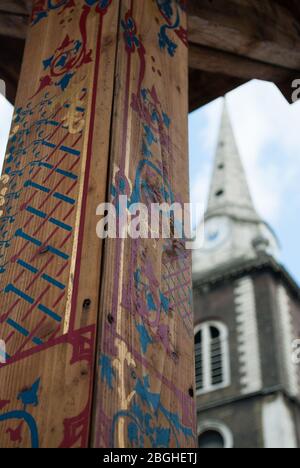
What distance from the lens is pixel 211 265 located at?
41.7 metres

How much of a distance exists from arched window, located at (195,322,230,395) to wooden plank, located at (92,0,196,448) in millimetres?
34692

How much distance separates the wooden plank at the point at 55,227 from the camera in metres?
1.45

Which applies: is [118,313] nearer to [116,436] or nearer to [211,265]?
[116,436]

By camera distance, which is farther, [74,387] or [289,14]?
[289,14]

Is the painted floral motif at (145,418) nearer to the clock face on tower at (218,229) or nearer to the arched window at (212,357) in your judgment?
the arched window at (212,357)

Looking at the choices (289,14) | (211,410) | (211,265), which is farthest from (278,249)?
(289,14)

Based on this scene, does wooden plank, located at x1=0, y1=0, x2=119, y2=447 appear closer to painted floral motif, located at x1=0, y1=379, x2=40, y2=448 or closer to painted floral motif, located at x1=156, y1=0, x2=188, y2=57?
painted floral motif, located at x1=0, y1=379, x2=40, y2=448

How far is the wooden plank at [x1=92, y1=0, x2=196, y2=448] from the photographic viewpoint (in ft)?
4.85

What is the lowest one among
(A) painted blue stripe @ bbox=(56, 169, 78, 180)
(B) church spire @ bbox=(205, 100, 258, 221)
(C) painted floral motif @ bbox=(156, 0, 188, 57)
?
(A) painted blue stripe @ bbox=(56, 169, 78, 180)

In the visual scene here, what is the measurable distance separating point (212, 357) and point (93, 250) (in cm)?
3633

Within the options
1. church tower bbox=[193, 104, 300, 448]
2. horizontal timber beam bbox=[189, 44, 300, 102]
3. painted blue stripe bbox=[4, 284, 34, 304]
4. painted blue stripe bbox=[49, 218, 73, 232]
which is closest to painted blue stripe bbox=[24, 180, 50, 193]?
painted blue stripe bbox=[49, 218, 73, 232]

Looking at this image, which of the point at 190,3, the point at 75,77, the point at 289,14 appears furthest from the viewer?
the point at 289,14

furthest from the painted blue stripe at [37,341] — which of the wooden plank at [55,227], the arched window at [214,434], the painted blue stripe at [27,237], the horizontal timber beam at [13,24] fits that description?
the arched window at [214,434]

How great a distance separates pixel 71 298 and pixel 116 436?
0.29m
